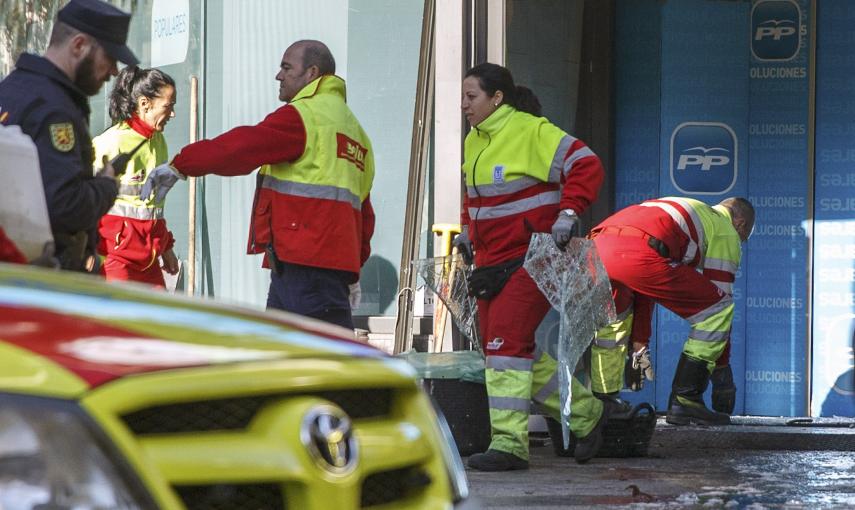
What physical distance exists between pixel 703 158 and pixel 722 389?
169 centimetres

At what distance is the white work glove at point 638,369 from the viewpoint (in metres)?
9.09

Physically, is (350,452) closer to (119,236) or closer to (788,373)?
(119,236)

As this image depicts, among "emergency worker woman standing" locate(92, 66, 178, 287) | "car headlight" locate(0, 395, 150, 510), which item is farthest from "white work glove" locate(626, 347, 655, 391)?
"car headlight" locate(0, 395, 150, 510)

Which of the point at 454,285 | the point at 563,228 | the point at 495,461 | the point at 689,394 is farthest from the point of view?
the point at 689,394

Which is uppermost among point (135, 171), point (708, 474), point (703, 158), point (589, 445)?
point (703, 158)

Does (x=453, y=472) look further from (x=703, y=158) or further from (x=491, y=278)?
(x=703, y=158)

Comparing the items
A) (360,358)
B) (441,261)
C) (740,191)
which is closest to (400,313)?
(441,261)

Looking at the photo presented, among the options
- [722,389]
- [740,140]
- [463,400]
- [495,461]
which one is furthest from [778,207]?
[495,461]

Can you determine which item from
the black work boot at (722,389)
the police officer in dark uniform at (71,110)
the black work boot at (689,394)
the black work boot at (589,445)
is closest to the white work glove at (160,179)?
the police officer in dark uniform at (71,110)

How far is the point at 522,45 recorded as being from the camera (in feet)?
30.6

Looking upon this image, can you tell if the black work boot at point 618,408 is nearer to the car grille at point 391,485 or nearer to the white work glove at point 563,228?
the white work glove at point 563,228

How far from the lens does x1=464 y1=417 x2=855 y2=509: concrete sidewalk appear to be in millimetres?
5891

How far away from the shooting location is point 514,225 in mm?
6875

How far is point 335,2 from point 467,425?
3.55m
